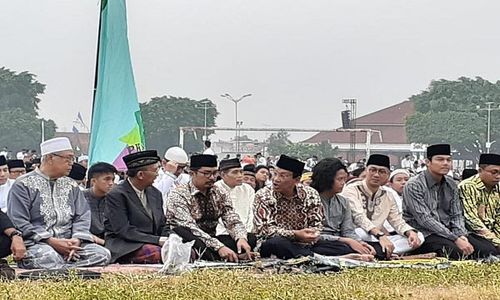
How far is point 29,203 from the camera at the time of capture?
849 cm

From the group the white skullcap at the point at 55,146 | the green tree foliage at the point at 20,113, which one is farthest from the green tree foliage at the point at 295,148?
the white skullcap at the point at 55,146

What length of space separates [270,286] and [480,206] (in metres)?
4.62

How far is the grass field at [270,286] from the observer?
609 cm

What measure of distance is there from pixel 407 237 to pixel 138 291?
4.76m

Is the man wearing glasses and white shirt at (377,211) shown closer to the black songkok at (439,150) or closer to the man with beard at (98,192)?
the black songkok at (439,150)

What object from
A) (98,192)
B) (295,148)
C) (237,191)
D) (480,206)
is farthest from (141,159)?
(295,148)

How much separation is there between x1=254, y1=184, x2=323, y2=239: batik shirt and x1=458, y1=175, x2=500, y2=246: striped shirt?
81.3 inches

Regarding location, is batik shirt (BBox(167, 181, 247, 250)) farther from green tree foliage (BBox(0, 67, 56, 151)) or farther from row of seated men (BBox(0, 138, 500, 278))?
green tree foliage (BBox(0, 67, 56, 151))

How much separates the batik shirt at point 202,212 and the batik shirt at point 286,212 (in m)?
0.28

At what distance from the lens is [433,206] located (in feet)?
33.3

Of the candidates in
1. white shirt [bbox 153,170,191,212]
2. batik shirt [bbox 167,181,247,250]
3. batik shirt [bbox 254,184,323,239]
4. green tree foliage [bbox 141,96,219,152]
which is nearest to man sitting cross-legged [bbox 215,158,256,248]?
batik shirt [bbox 167,181,247,250]

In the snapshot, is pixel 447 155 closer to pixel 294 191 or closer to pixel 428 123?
pixel 294 191

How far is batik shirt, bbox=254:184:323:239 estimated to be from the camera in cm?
933

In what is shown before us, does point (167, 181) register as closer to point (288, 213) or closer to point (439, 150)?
point (288, 213)
